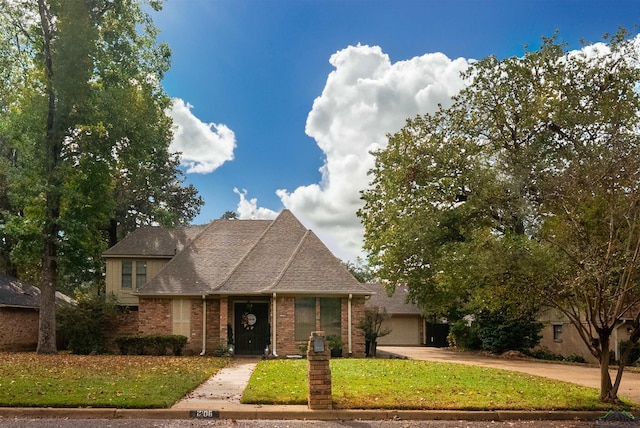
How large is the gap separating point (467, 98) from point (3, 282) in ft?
77.9

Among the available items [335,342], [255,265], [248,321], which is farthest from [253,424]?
[255,265]

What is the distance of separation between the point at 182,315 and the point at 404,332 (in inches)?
816

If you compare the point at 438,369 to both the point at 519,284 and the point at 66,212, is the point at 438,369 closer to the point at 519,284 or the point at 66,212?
the point at 519,284

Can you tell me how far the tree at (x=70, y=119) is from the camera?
2273 cm

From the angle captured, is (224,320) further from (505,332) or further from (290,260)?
(505,332)

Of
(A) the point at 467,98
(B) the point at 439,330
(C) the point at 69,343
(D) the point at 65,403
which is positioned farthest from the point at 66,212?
(B) the point at 439,330

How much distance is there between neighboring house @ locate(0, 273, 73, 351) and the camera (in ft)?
79.6

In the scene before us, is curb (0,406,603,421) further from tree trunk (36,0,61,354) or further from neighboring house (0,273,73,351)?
neighboring house (0,273,73,351)

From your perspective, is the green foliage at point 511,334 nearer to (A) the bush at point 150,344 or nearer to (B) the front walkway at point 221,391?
(B) the front walkway at point 221,391

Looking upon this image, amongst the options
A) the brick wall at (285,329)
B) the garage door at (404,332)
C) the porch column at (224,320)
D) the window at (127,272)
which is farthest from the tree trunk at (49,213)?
the garage door at (404,332)

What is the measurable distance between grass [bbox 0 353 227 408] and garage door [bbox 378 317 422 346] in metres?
23.8

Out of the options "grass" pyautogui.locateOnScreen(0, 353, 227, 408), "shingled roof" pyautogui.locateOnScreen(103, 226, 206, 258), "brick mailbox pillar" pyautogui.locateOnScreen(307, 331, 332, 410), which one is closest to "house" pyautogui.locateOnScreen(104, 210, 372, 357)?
"shingled roof" pyautogui.locateOnScreen(103, 226, 206, 258)

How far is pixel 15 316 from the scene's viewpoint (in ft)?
82.2

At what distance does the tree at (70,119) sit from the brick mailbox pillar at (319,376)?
16697 mm
